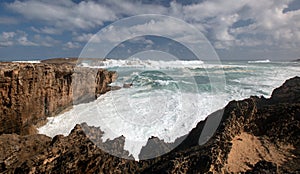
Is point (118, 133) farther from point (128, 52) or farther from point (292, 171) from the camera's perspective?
point (292, 171)

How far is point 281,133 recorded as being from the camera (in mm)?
3672

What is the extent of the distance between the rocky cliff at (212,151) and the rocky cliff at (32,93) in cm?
361

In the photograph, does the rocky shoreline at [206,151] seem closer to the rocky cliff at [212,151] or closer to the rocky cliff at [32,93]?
the rocky cliff at [212,151]

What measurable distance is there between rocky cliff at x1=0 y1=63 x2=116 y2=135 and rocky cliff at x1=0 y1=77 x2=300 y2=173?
11.8 feet

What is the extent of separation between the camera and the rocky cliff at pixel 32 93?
6730 mm

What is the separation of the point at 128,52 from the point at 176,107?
5.38 m

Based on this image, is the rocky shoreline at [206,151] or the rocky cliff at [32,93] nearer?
the rocky shoreline at [206,151]

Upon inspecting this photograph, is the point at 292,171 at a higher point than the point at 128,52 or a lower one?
lower

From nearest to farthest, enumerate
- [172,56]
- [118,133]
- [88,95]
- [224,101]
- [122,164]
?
[122,164]
[172,56]
[118,133]
[224,101]
[88,95]

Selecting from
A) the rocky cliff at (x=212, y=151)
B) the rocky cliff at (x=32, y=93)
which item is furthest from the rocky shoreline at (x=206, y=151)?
the rocky cliff at (x=32, y=93)

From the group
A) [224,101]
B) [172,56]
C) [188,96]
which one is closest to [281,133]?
[172,56]

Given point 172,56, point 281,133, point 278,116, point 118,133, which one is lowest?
point 118,133

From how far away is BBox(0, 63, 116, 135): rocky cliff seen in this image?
6.73m

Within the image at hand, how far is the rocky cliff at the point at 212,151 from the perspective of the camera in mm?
2859
